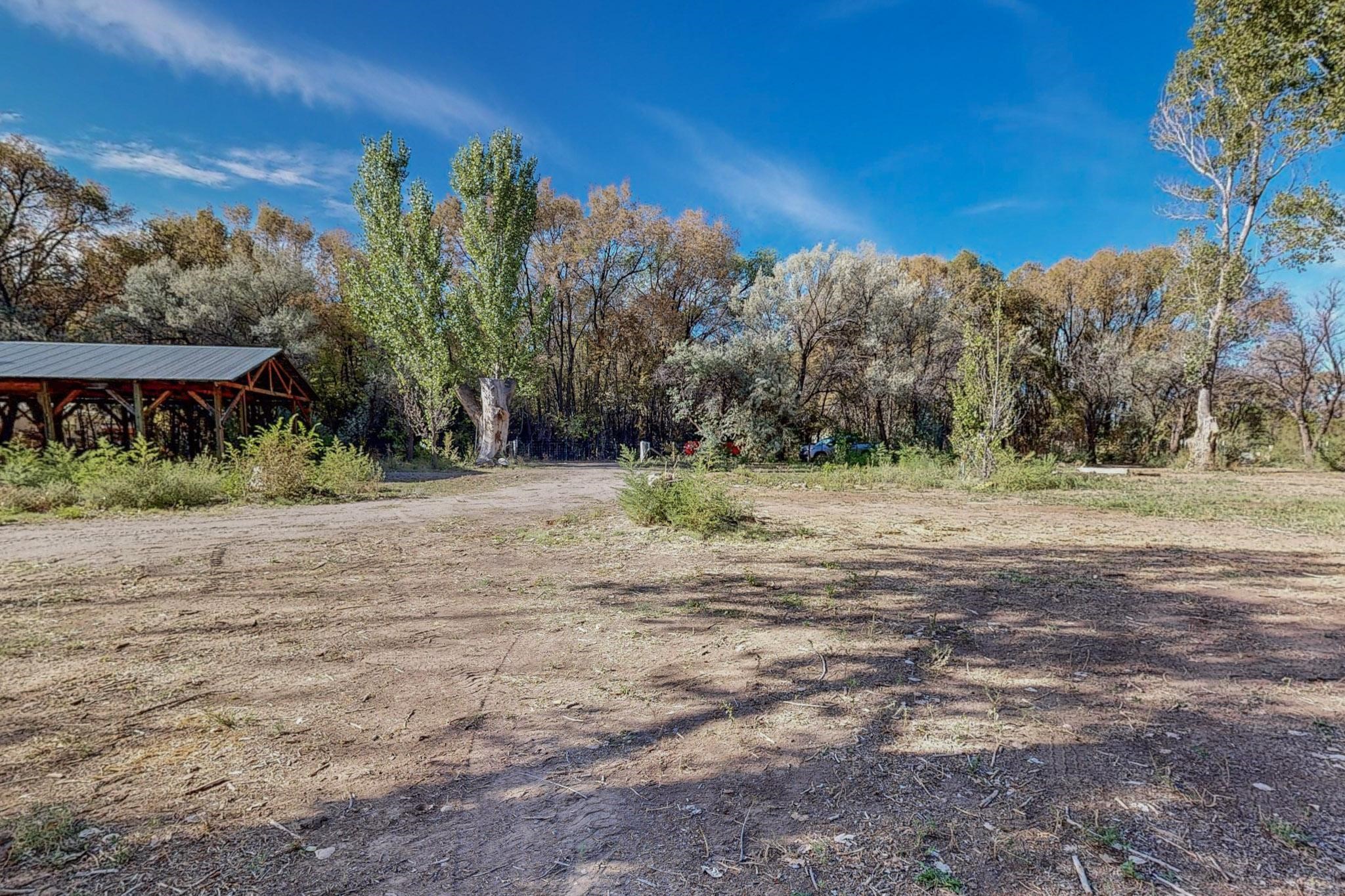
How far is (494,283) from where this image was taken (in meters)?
17.7

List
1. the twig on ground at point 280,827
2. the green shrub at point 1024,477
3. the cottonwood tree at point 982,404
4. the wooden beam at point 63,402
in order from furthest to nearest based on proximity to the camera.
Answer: the wooden beam at point 63,402 < the cottonwood tree at point 982,404 < the green shrub at point 1024,477 < the twig on ground at point 280,827

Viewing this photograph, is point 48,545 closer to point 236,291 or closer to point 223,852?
point 223,852

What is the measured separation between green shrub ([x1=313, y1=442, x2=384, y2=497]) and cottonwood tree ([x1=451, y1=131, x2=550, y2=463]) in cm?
764

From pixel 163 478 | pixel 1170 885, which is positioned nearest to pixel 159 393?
pixel 163 478

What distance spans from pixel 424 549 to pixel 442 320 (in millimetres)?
14444

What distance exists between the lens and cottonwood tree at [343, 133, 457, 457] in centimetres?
1728

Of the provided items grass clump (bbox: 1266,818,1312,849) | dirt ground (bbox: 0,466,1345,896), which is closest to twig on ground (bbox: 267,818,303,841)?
dirt ground (bbox: 0,466,1345,896)

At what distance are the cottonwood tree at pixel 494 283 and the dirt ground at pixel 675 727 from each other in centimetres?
1372

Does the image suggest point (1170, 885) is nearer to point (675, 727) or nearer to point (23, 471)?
point (675, 727)

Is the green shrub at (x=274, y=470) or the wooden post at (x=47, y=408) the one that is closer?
the green shrub at (x=274, y=470)

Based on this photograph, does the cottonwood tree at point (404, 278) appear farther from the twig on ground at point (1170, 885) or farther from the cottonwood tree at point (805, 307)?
the twig on ground at point (1170, 885)

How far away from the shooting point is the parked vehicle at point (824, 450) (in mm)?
18922

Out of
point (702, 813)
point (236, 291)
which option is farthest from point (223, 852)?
point (236, 291)

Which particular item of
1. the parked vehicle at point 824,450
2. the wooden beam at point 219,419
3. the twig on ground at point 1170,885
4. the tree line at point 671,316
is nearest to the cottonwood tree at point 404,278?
the tree line at point 671,316
